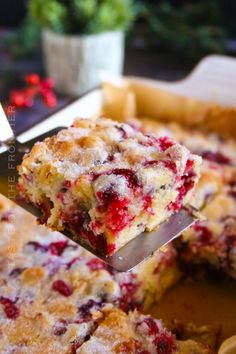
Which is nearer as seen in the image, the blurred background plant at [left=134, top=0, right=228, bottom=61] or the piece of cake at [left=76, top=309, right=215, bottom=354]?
the piece of cake at [left=76, top=309, right=215, bottom=354]

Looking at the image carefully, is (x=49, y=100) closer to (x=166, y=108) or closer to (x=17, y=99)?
(x=17, y=99)

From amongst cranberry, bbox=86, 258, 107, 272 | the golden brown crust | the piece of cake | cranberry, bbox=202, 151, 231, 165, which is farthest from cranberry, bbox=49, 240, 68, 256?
the golden brown crust

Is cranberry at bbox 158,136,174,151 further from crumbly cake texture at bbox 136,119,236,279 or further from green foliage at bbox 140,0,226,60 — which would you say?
green foliage at bbox 140,0,226,60

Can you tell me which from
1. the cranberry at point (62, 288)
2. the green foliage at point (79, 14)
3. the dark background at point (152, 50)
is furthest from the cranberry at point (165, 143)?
the dark background at point (152, 50)

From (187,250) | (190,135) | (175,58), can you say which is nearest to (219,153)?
(190,135)

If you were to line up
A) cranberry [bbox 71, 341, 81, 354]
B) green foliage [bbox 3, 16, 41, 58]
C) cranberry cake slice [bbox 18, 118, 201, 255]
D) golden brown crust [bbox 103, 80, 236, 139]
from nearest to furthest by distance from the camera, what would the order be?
cranberry cake slice [bbox 18, 118, 201, 255]
cranberry [bbox 71, 341, 81, 354]
golden brown crust [bbox 103, 80, 236, 139]
green foliage [bbox 3, 16, 41, 58]

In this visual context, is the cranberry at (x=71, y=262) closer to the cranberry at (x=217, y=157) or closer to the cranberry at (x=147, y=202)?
the cranberry at (x=147, y=202)

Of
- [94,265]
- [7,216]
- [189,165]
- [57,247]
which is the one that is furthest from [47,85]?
[189,165]

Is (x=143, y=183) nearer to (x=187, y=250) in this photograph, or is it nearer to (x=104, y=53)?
(x=187, y=250)
